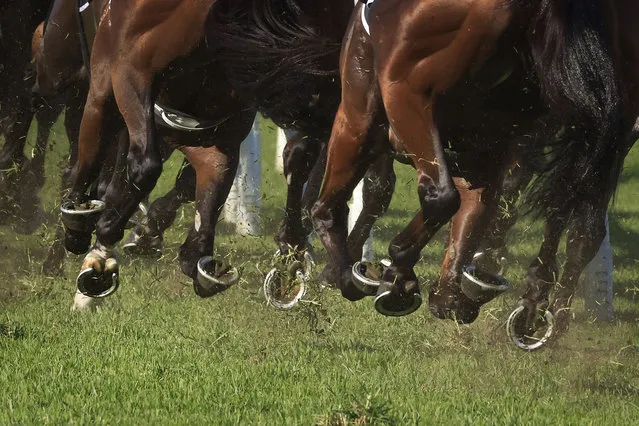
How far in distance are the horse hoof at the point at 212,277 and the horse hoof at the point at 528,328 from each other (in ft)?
5.36

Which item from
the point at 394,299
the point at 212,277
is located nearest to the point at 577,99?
the point at 394,299

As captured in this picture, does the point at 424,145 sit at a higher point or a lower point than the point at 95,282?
higher

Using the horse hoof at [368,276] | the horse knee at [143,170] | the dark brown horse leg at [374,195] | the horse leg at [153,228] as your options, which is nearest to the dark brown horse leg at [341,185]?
the horse hoof at [368,276]

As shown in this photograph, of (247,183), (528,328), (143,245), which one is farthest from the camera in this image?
(247,183)

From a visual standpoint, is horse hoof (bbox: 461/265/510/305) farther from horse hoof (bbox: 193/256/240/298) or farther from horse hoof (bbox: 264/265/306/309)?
horse hoof (bbox: 193/256/240/298)

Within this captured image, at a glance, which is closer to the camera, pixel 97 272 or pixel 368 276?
pixel 368 276

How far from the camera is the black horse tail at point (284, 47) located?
6.43 m

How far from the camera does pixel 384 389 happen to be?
212 inches

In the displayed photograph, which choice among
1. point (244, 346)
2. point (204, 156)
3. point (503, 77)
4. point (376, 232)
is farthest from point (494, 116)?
point (376, 232)

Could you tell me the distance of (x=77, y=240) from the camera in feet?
23.1

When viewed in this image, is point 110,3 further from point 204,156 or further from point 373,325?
point 373,325

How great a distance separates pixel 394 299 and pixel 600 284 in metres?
2.32

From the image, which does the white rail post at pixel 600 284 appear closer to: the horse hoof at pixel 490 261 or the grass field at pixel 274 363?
the grass field at pixel 274 363

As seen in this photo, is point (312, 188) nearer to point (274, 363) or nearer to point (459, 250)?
point (459, 250)
